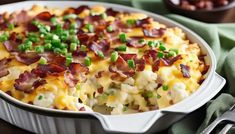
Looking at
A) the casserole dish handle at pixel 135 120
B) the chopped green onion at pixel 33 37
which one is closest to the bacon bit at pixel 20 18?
the chopped green onion at pixel 33 37

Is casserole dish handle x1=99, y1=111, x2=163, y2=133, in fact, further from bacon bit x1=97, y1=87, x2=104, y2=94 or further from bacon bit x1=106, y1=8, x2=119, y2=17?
bacon bit x1=106, y1=8, x2=119, y2=17

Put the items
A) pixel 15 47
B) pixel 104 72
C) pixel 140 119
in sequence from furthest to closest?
pixel 15 47 → pixel 104 72 → pixel 140 119

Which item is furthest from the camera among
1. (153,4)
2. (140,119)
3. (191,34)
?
(153,4)

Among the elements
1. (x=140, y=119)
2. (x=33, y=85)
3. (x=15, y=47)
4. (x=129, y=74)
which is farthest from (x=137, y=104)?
(x=15, y=47)

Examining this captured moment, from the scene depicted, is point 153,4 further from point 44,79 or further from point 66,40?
point 44,79

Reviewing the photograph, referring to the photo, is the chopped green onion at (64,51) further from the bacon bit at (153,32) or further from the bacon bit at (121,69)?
the bacon bit at (153,32)

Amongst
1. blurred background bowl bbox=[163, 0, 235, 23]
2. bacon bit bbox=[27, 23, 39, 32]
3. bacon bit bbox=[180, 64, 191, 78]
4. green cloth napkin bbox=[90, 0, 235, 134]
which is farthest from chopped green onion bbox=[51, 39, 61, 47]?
blurred background bowl bbox=[163, 0, 235, 23]
